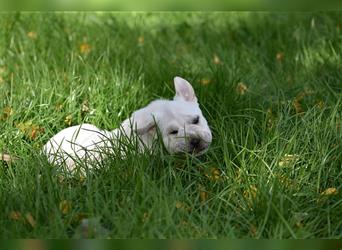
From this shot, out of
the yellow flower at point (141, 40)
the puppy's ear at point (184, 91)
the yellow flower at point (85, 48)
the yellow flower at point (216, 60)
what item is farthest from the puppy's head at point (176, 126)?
the yellow flower at point (141, 40)

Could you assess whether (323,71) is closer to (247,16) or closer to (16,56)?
(247,16)

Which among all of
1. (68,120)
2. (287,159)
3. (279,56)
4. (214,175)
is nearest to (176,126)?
(214,175)

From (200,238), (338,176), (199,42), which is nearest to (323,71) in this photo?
(199,42)

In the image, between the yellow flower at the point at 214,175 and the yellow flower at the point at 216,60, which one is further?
the yellow flower at the point at 216,60

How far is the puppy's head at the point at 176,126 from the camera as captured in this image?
3.66 meters

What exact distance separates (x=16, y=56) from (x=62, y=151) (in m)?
1.75

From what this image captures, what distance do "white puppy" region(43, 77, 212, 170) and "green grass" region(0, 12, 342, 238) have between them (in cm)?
9

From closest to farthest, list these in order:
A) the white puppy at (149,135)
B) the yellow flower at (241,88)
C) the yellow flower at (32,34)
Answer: the white puppy at (149,135)
the yellow flower at (241,88)
the yellow flower at (32,34)

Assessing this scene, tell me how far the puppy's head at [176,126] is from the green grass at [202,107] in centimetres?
7

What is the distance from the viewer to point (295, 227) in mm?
3123

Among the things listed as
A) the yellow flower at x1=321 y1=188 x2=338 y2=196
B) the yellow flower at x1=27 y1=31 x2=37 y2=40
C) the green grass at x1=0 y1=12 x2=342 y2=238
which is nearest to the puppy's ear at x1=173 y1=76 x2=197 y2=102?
the green grass at x1=0 y1=12 x2=342 y2=238

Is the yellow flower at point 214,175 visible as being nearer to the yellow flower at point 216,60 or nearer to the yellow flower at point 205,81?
the yellow flower at point 205,81

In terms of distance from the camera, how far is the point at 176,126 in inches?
145

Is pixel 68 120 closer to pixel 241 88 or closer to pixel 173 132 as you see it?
pixel 173 132
